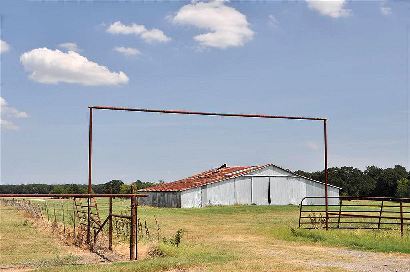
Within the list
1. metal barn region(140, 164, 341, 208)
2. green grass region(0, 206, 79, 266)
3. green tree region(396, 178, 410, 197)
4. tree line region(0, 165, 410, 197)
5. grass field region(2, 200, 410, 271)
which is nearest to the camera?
grass field region(2, 200, 410, 271)

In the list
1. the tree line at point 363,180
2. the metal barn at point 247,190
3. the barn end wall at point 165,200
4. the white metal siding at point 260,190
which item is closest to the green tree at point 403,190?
the tree line at point 363,180

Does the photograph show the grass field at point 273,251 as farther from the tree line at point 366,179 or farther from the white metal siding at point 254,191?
the tree line at point 366,179

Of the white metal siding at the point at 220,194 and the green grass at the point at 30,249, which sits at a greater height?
the white metal siding at the point at 220,194

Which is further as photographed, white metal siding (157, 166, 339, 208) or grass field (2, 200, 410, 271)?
white metal siding (157, 166, 339, 208)

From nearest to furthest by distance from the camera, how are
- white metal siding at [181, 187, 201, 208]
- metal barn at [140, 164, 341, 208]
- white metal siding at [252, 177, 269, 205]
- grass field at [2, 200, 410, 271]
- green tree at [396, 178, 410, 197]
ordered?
grass field at [2, 200, 410, 271]
white metal siding at [181, 187, 201, 208]
metal barn at [140, 164, 341, 208]
white metal siding at [252, 177, 269, 205]
green tree at [396, 178, 410, 197]

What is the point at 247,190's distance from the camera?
47406 mm

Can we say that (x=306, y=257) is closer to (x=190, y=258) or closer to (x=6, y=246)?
(x=190, y=258)

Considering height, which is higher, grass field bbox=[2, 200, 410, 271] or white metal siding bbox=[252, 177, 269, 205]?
white metal siding bbox=[252, 177, 269, 205]

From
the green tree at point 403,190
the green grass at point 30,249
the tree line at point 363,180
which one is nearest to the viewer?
the green grass at point 30,249

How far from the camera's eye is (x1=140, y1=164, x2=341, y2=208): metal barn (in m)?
46.8

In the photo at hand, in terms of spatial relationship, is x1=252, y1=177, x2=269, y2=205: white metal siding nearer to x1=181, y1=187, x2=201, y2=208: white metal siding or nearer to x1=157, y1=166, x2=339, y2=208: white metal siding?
x1=157, y1=166, x2=339, y2=208: white metal siding

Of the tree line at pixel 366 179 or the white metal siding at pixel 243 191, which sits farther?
the tree line at pixel 366 179

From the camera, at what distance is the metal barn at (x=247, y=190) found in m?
46.8

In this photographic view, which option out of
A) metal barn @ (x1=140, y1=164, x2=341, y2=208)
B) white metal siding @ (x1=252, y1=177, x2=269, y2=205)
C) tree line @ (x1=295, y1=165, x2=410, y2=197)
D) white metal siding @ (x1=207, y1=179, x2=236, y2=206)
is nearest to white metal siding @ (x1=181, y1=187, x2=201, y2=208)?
metal barn @ (x1=140, y1=164, x2=341, y2=208)
